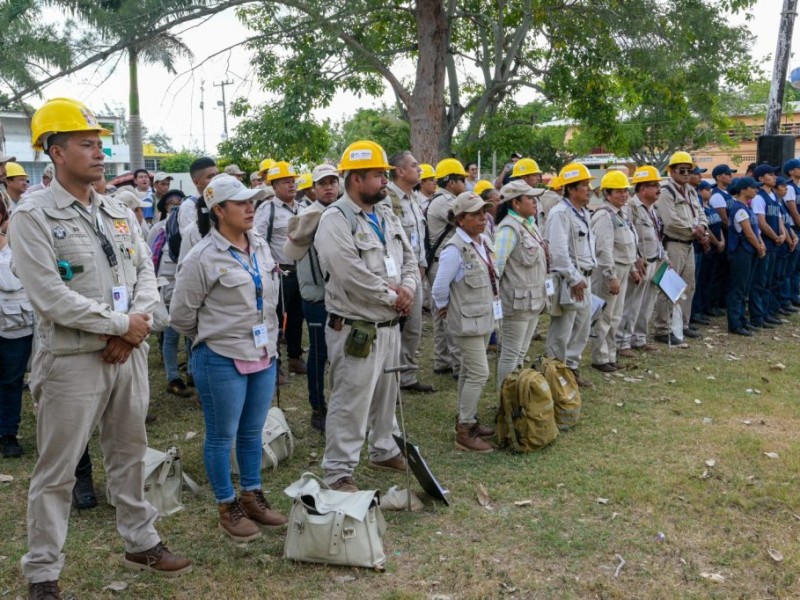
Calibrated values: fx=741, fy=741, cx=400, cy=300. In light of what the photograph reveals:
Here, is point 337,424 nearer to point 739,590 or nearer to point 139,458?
point 139,458

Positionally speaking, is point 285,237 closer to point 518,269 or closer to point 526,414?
point 518,269

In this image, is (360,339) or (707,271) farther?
(707,271)

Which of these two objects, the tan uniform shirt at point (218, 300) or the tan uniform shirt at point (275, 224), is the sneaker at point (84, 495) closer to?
the tan uniform shirt at point (218, 300)

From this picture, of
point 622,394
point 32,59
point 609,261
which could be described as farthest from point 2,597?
point 32,59

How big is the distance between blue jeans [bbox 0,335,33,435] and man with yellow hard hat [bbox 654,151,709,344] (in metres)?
7.53

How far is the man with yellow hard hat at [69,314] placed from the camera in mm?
3391

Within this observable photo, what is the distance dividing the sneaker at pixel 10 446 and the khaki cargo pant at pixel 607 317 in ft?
19.5

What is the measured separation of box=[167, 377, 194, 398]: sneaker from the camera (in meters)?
7.29

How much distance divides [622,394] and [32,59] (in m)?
8.45

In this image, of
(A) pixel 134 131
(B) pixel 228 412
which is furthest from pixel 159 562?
(A) pixel 134 131

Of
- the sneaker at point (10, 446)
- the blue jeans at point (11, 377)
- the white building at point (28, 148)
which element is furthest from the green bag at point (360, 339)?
the white building at point (28, 148)

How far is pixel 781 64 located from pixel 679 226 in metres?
7.33

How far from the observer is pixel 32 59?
9680 mm

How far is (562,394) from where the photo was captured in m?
6.43
